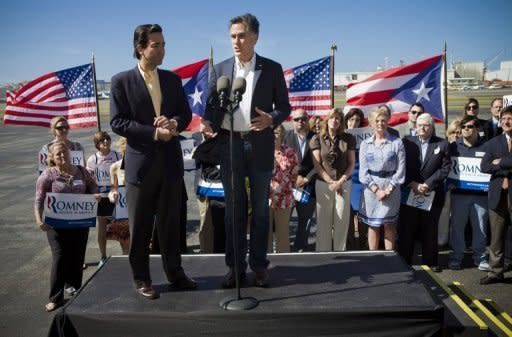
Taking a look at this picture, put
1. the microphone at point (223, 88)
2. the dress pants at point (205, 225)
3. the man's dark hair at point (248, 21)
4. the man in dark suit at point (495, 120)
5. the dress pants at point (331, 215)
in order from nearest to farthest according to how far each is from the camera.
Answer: the microphone at point (223, 88) → the man's dark hair at point (248, 21) → the dress pants at point (331, 215) → the dress pants at point (205, 225) → the man in dark suit at point (495, 120)

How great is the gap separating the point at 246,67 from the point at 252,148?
67 centimetres

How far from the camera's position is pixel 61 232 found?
193 inches

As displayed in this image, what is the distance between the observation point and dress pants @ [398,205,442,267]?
19.2 ft

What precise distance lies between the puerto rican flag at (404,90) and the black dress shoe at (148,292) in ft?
17.1

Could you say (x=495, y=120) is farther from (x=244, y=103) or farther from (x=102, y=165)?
(x=102, y=165)

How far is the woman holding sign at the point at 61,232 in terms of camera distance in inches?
191

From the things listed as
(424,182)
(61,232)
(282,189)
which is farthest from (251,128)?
(424,182)

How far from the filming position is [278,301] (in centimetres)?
340

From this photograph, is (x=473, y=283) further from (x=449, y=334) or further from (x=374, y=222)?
(x=449, y=334)

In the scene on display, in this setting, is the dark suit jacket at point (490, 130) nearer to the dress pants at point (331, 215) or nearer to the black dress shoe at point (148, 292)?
the dress pants at point (331, 215)

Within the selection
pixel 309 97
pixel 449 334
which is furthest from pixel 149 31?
A: pixel 309 97

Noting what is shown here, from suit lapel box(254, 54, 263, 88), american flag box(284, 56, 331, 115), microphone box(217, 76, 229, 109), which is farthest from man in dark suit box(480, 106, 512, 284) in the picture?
microphone box(217, 76, 229, 109)

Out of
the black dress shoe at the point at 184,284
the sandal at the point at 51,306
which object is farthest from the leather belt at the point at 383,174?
the sandal at the point at 51,306

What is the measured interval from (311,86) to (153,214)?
5.20m
